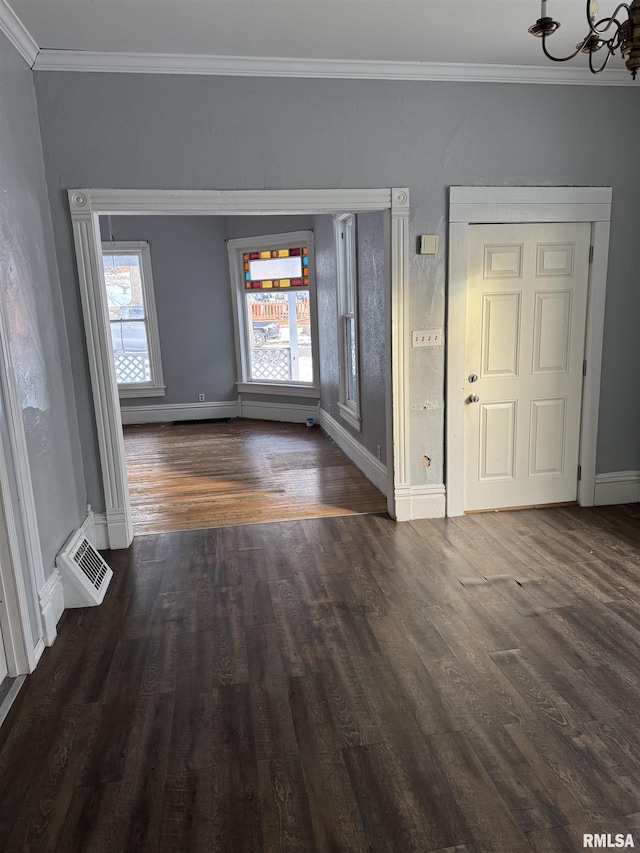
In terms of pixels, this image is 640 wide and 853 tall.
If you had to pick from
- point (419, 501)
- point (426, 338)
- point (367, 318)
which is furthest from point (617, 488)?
point (367, 318)

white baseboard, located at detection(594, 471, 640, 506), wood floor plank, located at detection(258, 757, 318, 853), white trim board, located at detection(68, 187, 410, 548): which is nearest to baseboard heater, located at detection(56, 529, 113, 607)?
white trim board, located at detection(68, 187, 410, 548)

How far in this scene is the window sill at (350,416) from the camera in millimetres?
5434

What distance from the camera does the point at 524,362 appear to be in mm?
4074

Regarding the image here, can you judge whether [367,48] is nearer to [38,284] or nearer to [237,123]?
[237,123]

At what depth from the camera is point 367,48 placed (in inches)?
131

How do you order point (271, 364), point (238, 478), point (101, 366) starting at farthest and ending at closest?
point (271, 364)
point (238, 478)
point (101, 366)

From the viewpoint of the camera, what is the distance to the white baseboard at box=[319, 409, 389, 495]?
15.6 ft

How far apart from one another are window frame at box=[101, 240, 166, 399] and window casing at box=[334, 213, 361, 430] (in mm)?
2945

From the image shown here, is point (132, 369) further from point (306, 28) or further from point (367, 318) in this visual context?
point (306, 28)

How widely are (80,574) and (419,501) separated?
86.8 inches

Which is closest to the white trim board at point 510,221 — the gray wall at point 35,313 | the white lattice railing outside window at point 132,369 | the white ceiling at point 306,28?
the white ceiling at point 306,28

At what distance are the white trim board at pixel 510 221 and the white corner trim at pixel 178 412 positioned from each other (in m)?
4.54

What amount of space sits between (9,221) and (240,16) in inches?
58.4

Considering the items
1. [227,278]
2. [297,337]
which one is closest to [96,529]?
[297,337]
